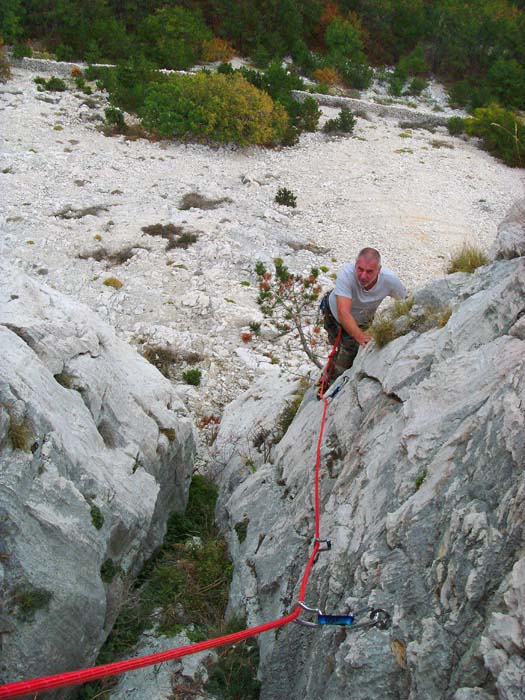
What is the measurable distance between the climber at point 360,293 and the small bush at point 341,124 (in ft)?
61.7

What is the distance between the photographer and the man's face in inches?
221

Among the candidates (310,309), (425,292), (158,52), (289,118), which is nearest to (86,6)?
(158,52)

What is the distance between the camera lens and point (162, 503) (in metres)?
7.09

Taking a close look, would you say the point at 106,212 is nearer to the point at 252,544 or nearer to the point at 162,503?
the point at 162,503

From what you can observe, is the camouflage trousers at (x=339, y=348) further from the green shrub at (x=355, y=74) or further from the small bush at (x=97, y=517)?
the green shrub at (x=355, y=74)

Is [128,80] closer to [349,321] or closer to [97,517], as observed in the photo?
[349,321]

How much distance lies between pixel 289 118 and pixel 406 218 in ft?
25.9

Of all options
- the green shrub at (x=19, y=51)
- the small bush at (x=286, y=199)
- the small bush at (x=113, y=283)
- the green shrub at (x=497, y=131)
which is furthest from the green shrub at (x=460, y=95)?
the small bush at (x=113, y=283)

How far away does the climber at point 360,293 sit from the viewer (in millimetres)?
5696

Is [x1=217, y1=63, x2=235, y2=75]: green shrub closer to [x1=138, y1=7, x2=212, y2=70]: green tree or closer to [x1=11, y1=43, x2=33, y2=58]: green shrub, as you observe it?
[x1=138, y1=7, x2=212, y2=70]: green tree

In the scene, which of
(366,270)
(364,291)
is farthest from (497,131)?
(366,270)

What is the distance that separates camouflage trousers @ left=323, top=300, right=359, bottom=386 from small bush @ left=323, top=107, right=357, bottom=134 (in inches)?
741

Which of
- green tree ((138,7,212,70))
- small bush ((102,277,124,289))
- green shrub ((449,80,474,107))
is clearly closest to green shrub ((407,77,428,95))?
green shrub ((449,80,474,107))

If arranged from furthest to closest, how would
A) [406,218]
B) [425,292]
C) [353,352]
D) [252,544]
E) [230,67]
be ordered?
[230,67] < [406,218] < [353,352] < [252,544] < [425,292]
